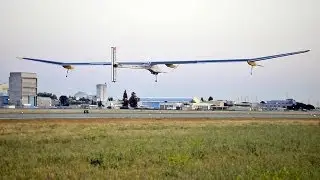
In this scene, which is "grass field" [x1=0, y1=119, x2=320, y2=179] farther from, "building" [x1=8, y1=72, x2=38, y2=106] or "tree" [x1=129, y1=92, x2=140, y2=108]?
"tree" [x1=129, y1=92, x2=140, y2=108]

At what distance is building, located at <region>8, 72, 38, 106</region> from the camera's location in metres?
173

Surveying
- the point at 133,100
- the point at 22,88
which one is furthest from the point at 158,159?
the point at 133,100

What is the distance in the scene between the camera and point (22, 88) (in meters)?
173

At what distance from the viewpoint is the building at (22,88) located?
17275cm

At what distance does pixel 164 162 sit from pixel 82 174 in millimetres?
4162

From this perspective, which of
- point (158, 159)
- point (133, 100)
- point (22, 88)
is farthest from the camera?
point (133, 100)

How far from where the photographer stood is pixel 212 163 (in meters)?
18.5

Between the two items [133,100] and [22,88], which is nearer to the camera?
[22,88]

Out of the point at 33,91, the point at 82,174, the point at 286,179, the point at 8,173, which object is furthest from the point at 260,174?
the point at 33,91

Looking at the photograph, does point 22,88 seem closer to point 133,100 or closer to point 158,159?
point 133,100

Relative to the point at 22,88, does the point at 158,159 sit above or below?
below

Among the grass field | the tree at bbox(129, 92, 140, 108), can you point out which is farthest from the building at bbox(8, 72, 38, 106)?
the grass field

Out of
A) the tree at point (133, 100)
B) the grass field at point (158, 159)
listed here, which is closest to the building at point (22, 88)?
the tree at point (133, 100)

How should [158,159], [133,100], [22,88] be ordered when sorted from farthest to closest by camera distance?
[133,100]
[22,88]
[158,159]
